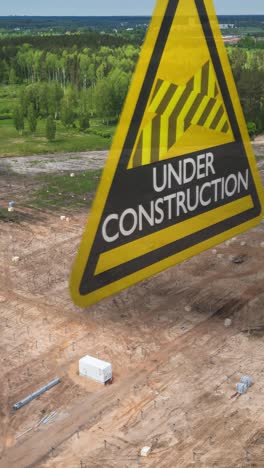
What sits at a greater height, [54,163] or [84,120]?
[84,120]

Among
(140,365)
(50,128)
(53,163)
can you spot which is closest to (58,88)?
(50,128)

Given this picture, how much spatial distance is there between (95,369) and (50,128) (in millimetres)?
53398

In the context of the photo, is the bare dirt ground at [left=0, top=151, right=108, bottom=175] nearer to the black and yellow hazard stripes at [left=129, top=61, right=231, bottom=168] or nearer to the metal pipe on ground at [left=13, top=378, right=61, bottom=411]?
the metal pipe on ground at [left=13, top=378, right=61, bottom=411]

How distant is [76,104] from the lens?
7219 centimetres

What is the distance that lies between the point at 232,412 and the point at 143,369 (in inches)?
188

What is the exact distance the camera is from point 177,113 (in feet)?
32.6

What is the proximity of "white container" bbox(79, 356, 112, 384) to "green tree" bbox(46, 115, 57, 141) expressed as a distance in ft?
171

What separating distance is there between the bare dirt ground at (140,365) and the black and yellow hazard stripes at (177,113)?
14159 mm

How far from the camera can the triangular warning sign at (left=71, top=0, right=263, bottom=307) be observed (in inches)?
337

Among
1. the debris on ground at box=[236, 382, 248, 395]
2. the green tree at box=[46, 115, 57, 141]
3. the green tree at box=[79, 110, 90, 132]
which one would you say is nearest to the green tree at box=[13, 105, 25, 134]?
the green tree at box=[46, 115, 57, 141]

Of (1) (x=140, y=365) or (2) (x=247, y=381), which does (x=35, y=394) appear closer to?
(1) (x=140, y=365)

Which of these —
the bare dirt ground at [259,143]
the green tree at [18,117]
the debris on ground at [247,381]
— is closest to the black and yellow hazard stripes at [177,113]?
the bare dirt ground at [259,143]

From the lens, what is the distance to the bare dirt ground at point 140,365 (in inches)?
841

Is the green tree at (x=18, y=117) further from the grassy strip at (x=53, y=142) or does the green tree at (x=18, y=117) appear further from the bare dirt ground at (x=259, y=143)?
the bare dirt ground at (x=259, y=143)
